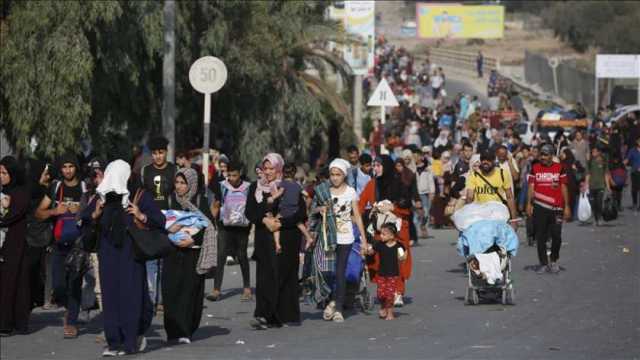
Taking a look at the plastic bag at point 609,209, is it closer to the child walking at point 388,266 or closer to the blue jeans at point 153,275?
the child walking at point 388,266

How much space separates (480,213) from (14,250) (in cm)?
537

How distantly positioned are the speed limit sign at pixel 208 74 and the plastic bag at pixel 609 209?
872 cm

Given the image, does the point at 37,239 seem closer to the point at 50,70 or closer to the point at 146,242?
the point at 146,242

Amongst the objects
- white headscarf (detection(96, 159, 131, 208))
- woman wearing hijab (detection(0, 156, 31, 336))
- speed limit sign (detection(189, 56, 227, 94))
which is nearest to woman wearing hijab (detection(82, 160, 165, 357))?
white headscarf (detection(96, 159, 131, 208))

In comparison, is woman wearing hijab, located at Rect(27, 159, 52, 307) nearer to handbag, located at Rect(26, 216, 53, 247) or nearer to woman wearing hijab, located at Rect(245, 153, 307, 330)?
handbag, located at Rect(26, 216, 53, 247)

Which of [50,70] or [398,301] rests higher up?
[50,70]

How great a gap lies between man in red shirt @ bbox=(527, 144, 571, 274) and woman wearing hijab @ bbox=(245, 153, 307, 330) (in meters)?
5.32

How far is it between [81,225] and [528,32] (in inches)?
4814

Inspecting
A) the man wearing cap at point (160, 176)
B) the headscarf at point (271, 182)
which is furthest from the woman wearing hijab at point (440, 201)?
the man wearing cap at point (160, 176)

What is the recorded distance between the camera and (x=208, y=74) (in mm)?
22750

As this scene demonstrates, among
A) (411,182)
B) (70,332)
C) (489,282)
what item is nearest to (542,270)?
(489,282)

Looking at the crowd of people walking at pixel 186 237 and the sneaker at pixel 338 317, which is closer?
the crowd of people walking at pixel 186 237

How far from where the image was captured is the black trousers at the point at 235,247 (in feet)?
60.3

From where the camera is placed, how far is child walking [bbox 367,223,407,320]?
52.9 feet
